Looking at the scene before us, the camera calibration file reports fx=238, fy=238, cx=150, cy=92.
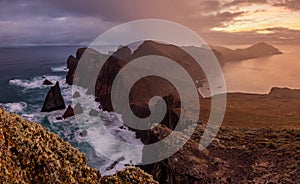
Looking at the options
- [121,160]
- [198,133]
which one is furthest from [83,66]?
[198,133]

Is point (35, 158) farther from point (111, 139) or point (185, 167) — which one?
point (111, 139)

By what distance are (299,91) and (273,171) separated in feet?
337

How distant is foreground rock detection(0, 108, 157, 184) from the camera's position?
587 cm

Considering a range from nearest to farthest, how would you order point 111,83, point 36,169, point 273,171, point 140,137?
point 36,169, point 273,171, point 140,137, point 111,83

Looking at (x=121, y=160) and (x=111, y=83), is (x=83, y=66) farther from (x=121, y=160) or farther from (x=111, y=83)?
(x=121, y=160)

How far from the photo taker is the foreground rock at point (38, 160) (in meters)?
5.87

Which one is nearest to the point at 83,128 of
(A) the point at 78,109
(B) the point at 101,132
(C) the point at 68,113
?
(B) the point at 101,132

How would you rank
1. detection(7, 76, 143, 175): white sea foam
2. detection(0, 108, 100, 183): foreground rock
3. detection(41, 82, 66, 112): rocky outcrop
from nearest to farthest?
detection(0, 108, 100, 183): foreground rock → detection(7, 76, 143, 175): white sea foam → detection(41, 82, 66, 112): rocky outcrop

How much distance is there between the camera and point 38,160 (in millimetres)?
6332

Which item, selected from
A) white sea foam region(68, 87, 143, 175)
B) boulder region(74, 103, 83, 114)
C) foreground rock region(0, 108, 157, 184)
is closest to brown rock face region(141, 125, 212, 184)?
foreground rock region(0, 108, 157, 184)

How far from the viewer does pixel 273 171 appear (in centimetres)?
1998

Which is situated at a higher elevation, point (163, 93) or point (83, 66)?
point (83, 66)

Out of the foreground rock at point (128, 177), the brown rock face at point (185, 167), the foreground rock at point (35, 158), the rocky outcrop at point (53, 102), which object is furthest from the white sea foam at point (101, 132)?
the foreground rock at point (35, 158)

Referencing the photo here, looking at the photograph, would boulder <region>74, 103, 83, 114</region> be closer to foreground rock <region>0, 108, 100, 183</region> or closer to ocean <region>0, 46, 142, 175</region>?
ocean <region>0, 46, 142, 175</region>
